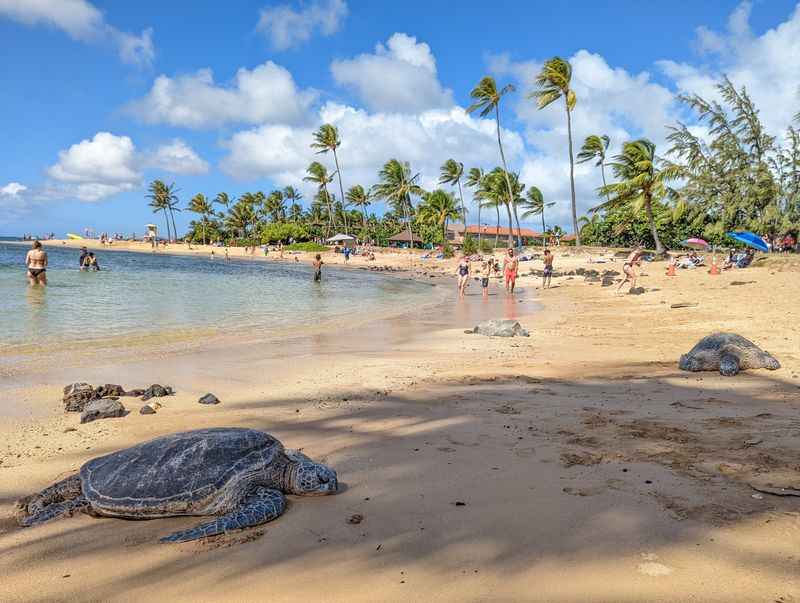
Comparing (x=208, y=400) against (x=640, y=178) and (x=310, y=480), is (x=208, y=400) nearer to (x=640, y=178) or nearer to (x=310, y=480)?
(x=310, y=480)

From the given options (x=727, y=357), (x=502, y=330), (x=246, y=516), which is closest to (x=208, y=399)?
(x=246, y=516)

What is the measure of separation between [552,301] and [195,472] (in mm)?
17429

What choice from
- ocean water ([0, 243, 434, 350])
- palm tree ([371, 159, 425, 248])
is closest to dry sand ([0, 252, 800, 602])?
ocean water ([0, 243, 434, 350])

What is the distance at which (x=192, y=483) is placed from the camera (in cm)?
346

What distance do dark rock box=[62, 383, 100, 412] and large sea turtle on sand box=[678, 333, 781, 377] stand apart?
25.1 ft

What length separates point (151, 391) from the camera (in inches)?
255

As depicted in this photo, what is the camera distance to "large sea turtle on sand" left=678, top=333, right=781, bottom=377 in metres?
6.68

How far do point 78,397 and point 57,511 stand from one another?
2.84 meters

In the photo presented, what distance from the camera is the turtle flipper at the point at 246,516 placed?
3.12 metres

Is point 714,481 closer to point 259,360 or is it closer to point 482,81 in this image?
point 259,360

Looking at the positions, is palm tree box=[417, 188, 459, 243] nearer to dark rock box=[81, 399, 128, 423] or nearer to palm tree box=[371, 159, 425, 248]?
palm tree box=[371, 159, 425, 248]

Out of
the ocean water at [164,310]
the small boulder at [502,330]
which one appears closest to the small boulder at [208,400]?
the ocean water at [164,310]

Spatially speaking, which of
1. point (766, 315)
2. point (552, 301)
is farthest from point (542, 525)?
point (552, 301)

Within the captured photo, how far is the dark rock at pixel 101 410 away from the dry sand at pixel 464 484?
15 centimetres
